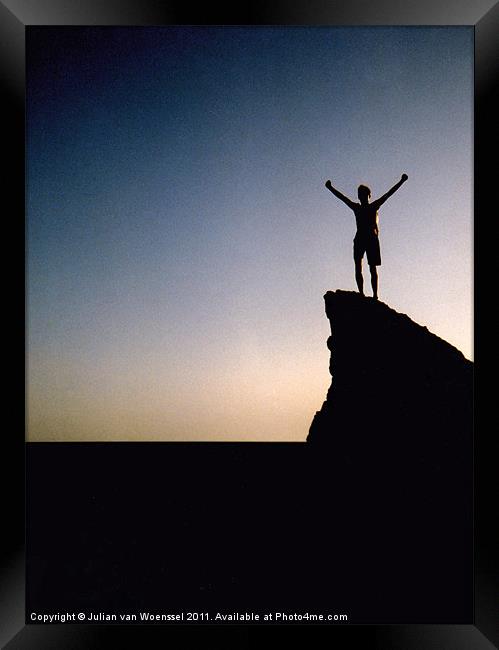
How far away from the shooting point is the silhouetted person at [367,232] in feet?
7.43

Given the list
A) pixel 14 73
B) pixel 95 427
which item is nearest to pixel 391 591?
pixel 95 427

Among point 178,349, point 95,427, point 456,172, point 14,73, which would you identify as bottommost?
point 95,427

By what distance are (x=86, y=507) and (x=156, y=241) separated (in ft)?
2.80

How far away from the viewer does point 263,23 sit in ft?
7.02

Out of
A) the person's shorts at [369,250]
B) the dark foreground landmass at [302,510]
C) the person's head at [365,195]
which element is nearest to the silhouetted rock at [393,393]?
the dark foreground landmass at [302,510]

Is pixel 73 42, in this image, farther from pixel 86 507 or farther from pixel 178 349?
pixel 86 507

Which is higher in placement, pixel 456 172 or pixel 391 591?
pixel 456 172

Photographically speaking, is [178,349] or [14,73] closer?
[14,73]

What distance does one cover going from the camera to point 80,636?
2.14m

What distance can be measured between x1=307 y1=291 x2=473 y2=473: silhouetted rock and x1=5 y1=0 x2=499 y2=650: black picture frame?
78mm

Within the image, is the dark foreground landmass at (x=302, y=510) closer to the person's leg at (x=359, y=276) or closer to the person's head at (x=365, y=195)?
the person's leg at (x=359, y=276)

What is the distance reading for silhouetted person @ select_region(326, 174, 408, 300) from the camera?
227 cm

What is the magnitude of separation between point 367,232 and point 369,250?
2.2 inches

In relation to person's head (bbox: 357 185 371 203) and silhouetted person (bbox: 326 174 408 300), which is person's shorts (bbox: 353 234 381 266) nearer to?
silhouetted person (bbox: 326 174 408 300)
